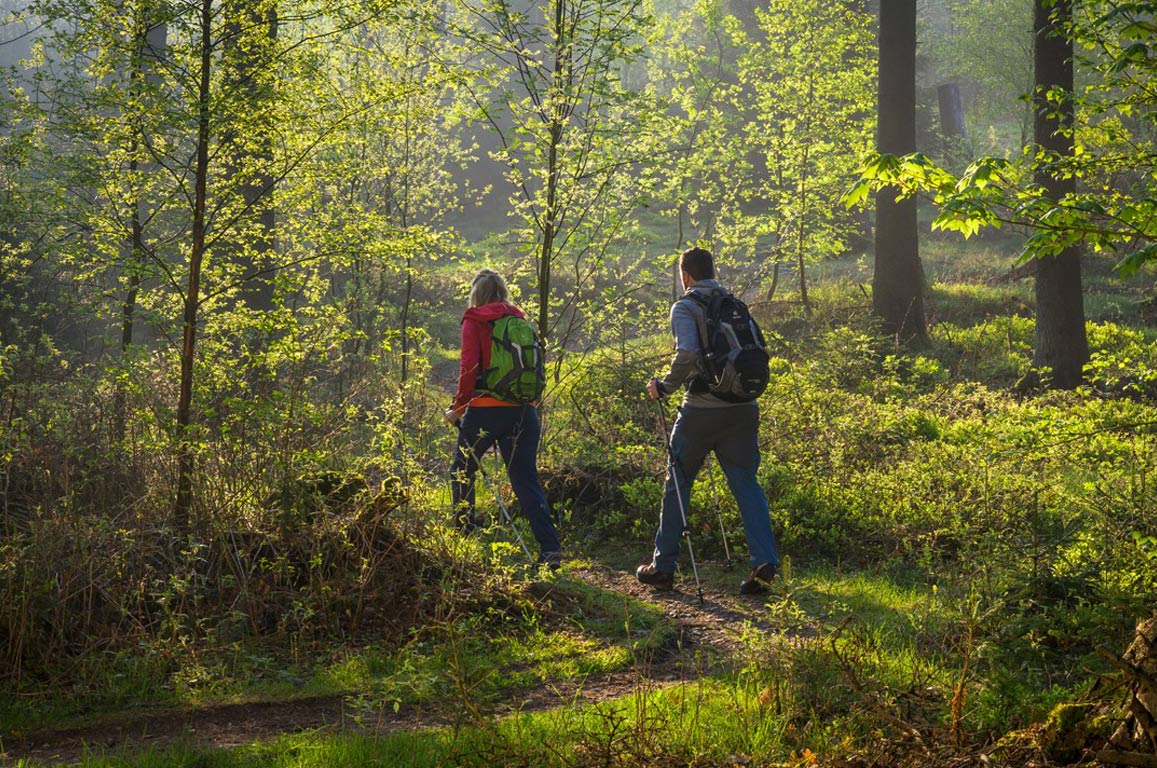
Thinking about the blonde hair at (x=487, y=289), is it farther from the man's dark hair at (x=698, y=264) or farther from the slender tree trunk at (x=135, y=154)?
the slender tree trunk at (x=135, y=154)

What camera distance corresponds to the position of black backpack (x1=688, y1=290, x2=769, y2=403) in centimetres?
730

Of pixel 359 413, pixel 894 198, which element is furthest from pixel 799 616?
pixel 894 198

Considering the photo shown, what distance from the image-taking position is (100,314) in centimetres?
755

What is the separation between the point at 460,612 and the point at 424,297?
19214 millimetres

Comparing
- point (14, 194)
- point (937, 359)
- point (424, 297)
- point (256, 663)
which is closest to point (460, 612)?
point (256, 663)

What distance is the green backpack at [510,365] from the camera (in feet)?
27.0

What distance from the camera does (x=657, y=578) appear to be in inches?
307

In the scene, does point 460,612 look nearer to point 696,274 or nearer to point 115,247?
point 696,274

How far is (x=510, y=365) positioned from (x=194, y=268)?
2546 mm

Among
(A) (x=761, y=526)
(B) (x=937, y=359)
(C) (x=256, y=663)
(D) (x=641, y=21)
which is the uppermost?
(D) (x=641, y=21)

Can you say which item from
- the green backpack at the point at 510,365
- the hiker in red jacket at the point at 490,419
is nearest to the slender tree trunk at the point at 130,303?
the hiker in red jacket at the point at 490,419

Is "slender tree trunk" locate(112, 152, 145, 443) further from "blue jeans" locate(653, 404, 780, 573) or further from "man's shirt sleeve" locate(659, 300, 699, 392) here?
"blue jeans" locate(653, 404, 780, 573)

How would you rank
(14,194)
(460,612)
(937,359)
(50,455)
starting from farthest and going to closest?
(937,359) < (14,194) < (50,455) < (460,612)

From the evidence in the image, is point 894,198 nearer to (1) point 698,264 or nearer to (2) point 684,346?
(1) point 698,264
